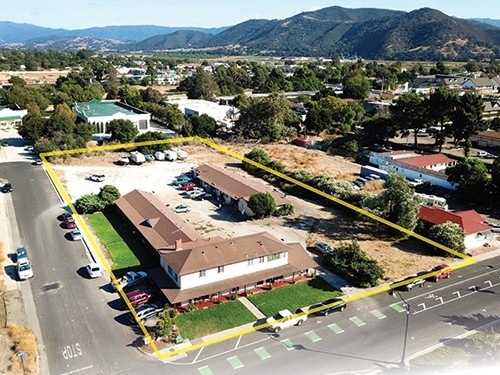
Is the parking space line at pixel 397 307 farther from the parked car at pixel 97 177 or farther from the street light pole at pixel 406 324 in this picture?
the parked car at pixel 97 177

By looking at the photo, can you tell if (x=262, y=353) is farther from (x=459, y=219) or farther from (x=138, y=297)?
(x=459, y=219)

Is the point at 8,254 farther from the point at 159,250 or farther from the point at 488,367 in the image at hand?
the point at 488,367

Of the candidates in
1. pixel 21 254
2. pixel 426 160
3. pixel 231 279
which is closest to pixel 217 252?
pixel 231 279

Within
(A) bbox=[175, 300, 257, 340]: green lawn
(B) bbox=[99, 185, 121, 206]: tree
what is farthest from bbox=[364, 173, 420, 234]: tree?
(B) bbox=[99, 185, 121, 206]: tree

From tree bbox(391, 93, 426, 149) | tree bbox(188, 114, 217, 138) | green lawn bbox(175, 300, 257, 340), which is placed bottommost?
green lawn bbox(175, 300, 257, 340)

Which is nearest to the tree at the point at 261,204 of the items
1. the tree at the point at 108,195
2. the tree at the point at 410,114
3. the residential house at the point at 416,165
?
the tree at the point at 108,195

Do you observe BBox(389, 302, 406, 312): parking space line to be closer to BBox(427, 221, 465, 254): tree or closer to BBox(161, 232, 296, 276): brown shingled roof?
BBox(161, 232, 296, 276): brown shingled roof
